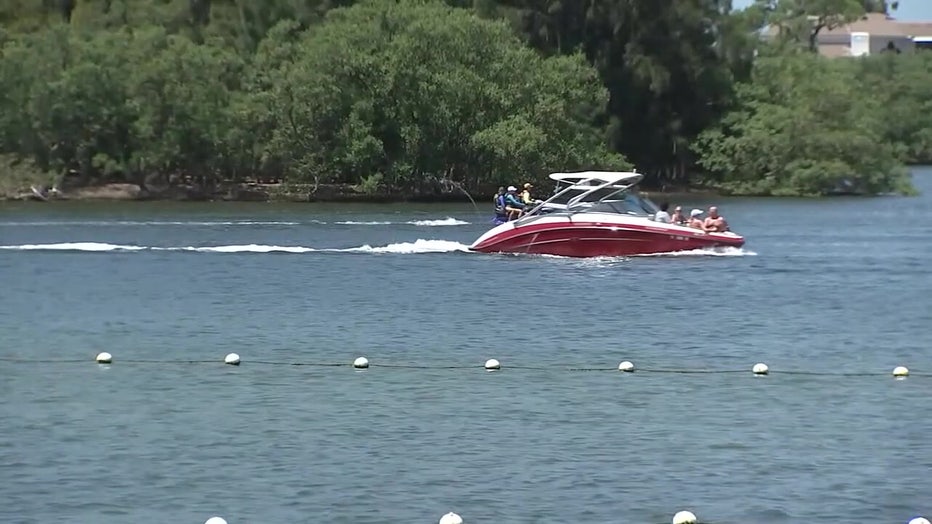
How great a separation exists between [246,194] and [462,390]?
60069 mm

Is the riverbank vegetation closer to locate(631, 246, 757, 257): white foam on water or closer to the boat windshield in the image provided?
locate(631, 246, 757, 257): white foam on water

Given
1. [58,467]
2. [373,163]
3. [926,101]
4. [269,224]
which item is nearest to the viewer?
[58,467]

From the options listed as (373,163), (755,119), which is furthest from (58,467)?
(755,119)

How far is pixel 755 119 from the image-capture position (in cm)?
8912

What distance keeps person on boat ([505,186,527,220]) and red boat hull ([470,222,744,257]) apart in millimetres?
2487

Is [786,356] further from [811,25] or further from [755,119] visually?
[811,25]

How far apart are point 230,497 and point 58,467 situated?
2625mm

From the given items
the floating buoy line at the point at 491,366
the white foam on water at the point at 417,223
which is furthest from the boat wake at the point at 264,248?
the floating buoy line at the point at 491,366

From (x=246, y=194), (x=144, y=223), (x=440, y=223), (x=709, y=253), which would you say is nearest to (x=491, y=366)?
(x=709, y=253)

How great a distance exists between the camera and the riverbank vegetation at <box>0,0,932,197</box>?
79.4m

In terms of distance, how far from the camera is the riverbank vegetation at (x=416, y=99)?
260 ft

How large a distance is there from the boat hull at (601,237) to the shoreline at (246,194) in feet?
115

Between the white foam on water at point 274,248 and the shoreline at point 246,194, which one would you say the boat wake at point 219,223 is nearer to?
the white foam on water at point 274,248

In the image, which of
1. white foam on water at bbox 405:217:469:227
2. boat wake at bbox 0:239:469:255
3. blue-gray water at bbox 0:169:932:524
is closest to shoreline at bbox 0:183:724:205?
white foam on water at bbox 405:217:469:227
